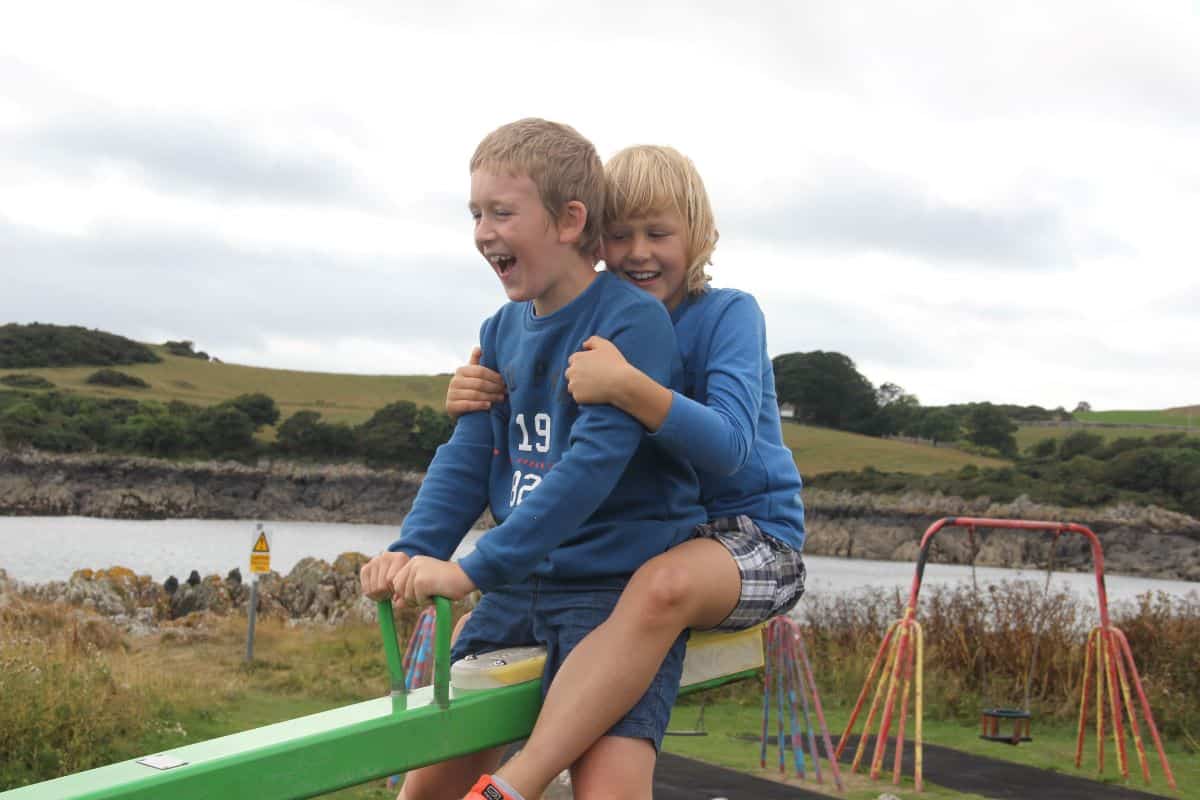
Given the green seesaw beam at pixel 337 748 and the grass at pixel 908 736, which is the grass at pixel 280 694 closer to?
the grass at pixel 908 736

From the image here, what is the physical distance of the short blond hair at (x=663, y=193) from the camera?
2.95 metres

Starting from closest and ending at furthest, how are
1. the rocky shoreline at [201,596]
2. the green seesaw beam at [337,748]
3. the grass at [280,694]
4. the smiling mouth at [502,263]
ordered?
the green seesaw beam at [337,748], the smiling mouth at [502,263], the grass at [280,694], the rocky shoreline at [201,596]

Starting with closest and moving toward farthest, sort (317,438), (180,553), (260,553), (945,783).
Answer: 1. (945,783)
2. (260,553)
3. (180,553)
4. (317,438)

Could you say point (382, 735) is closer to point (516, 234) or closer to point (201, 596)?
point (516, 234)

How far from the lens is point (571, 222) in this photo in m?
2.71

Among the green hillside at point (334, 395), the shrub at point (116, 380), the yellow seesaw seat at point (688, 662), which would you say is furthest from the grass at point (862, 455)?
the yellow seesaw seat at point (688, 662)

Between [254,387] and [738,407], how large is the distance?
2940 inches

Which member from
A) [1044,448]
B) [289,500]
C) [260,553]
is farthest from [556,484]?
[289,500]

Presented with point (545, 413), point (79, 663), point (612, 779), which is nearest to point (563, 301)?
point (545, 413)

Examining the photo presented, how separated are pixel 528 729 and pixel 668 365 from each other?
2.75 feet

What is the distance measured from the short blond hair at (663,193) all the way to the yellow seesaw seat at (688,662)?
850 mm

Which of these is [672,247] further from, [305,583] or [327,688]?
[305,583]

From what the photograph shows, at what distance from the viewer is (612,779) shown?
251cm

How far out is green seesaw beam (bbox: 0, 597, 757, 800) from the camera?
215 centimetres
